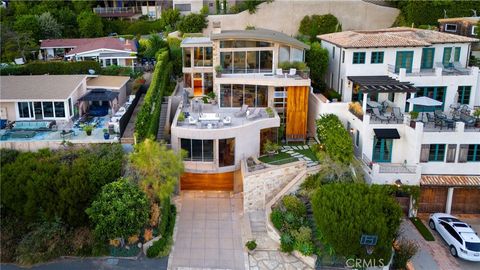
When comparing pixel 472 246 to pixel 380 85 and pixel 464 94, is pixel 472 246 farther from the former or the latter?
pixel 464 94

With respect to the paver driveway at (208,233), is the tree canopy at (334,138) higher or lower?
higher

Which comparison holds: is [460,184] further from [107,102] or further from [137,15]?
[137,15]

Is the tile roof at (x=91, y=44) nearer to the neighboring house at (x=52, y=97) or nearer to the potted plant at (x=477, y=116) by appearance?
the neighboring house at (x=52, y=97)

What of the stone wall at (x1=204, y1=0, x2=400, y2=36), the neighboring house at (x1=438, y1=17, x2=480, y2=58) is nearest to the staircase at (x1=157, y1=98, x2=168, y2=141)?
the stone wall at (x1=204, y1=0, x2=400, y2=36)

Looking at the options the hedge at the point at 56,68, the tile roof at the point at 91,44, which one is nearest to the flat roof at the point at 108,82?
the hedge at the point at 56,68

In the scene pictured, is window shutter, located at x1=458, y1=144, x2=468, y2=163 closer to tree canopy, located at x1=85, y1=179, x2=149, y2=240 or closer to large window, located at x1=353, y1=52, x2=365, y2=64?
large window, located at x1=353, y1=52, x2=365, y2=64

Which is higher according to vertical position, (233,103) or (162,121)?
(233,103)

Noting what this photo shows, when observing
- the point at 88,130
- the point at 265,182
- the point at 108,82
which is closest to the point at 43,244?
the point at 88,130
